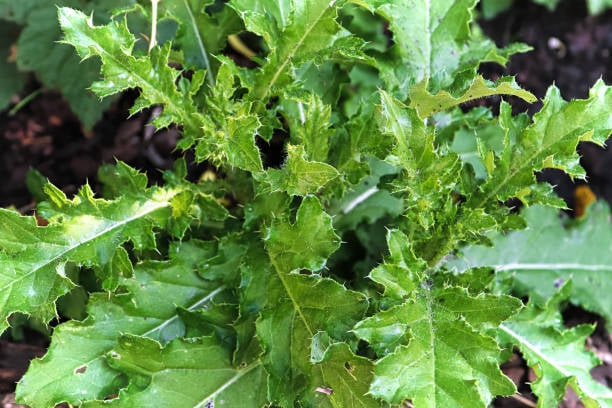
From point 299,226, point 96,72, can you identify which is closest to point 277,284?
point 299,226

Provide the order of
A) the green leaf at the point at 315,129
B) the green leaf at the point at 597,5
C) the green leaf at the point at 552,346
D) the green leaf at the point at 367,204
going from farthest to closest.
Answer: the green leaf at the point at 597,5
the green leaf at the point at 367,204
the green leaf at the point at 552,346
the green leaf at the point at 315,129

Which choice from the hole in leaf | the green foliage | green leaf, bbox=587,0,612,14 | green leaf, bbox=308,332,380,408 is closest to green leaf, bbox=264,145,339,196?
the green foliage

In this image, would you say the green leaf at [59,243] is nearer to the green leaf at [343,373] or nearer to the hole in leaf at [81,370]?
the hole in leaf at [81,370]

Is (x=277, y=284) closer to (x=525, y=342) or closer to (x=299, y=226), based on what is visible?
(x=299, y=226)

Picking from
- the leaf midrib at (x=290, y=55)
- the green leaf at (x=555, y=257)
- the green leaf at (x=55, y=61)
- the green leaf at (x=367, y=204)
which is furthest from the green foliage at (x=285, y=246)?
the green leaf at (x=55, y=61)

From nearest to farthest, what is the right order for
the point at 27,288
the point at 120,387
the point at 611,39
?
the point at 27,288
the point at 120,387
the point at 611,39

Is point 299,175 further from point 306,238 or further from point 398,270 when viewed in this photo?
point 398,270
